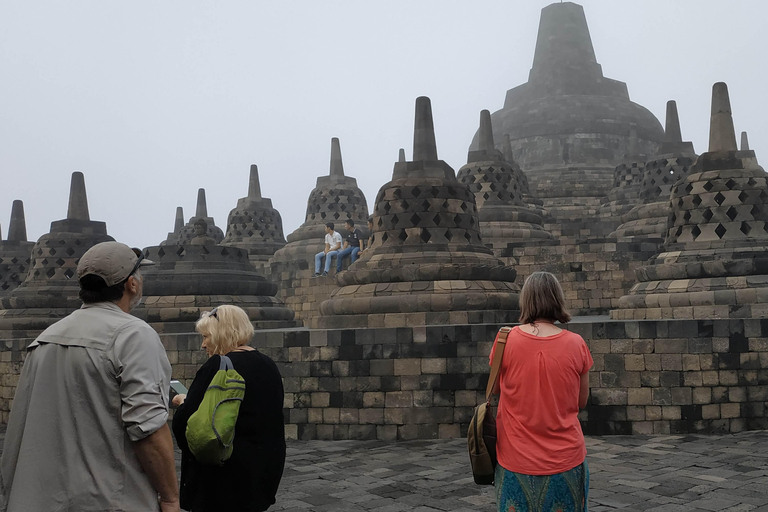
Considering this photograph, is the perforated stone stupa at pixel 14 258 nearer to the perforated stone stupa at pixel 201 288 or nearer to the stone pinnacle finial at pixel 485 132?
the perforated stone stupa at pixel 201 288

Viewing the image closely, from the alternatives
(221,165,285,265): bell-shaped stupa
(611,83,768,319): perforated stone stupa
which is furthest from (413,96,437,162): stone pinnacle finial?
(221,165,285,265): bell-shaped stupa

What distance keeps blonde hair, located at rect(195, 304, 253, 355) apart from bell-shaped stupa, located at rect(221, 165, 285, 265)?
64.6 feet

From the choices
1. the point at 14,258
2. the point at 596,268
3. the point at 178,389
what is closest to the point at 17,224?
the point at 14,258

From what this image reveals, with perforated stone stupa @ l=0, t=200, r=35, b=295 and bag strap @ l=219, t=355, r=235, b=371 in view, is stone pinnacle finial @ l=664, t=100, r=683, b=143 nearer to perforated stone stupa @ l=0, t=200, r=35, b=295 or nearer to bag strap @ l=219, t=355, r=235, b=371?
perforated stone stupa @ l=0, t=200, r=35, b=295

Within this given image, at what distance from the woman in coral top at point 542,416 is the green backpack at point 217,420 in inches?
43.3

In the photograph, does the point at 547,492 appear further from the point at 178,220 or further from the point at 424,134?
the point at 178,220

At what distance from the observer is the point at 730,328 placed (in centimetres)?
788

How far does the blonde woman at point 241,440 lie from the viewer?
2949 millimetres

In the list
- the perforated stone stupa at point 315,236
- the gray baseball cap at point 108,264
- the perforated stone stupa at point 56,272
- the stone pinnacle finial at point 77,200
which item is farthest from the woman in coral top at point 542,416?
the perforated stone stupa at point 315,236

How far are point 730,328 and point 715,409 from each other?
3.03 ft

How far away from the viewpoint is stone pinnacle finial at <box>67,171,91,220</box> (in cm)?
1330

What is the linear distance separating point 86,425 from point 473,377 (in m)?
6.40

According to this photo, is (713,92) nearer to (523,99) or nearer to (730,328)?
(730,328)

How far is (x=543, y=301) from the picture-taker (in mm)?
2865
